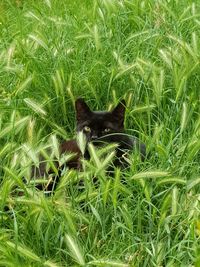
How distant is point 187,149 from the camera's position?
4.05 meters

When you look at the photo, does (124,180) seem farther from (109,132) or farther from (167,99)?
(167,99)

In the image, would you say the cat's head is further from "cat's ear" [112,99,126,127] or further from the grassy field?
the grassy field

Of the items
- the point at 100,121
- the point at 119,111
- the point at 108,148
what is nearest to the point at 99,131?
the point at 100,121

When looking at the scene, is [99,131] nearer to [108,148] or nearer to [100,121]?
[100,121]

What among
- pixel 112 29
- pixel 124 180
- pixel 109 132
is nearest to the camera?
pixel 124 180

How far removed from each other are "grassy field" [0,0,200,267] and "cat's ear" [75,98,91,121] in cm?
21

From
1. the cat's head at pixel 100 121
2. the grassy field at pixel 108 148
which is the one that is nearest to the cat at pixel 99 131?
the cat's head at pixel 100 121

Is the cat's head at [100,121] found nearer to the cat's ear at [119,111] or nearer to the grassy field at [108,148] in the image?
the cat's ear at [119,111]

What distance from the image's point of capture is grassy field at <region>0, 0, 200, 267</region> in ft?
12.0

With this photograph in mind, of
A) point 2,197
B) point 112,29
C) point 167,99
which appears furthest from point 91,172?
point 112,29

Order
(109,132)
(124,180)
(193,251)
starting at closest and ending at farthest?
1. (193,251)
2. (124,180)
3. (109,132)

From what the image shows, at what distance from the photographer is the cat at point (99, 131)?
4.59 m

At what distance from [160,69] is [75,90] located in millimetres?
626

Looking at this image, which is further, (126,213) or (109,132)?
(109,132)
